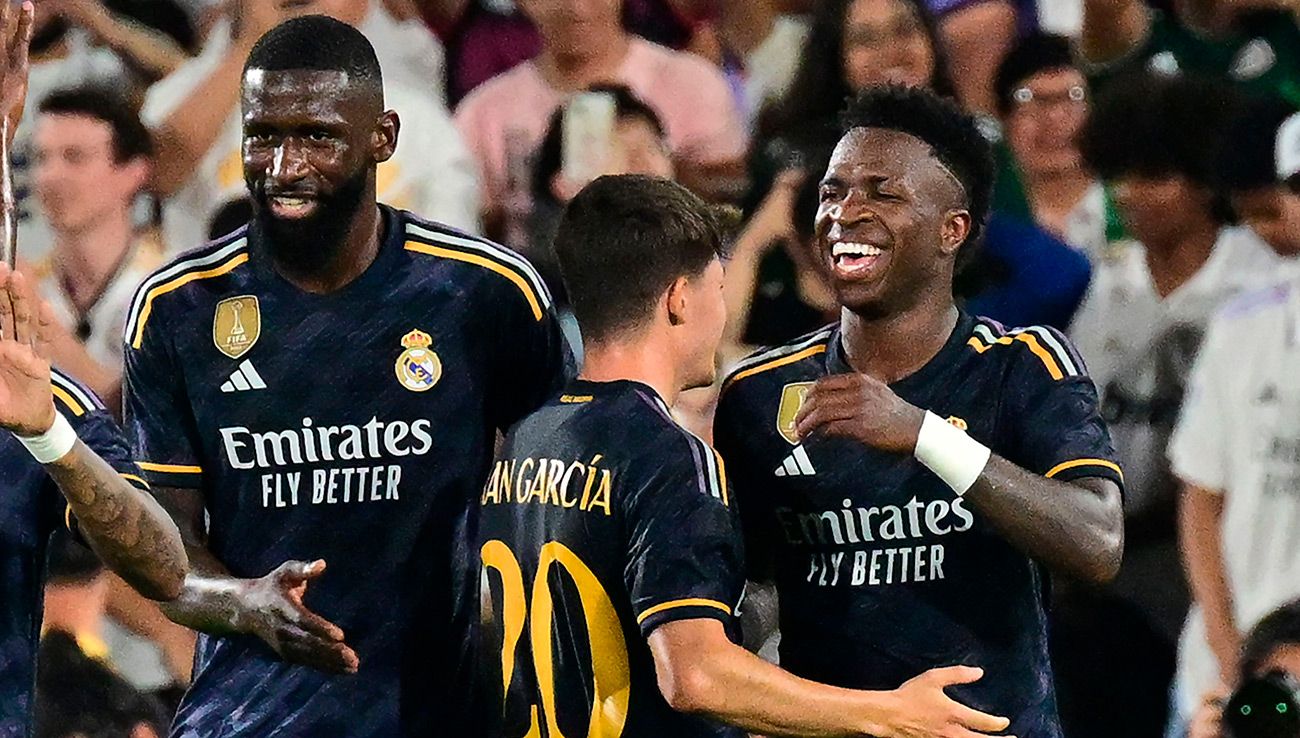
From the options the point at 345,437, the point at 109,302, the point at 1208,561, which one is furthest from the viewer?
the point at 109,302

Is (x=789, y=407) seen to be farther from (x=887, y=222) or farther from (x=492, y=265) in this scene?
(x=492, y=265)

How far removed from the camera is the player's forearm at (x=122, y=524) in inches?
131

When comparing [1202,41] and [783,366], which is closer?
[783,366]

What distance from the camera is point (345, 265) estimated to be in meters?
4.23

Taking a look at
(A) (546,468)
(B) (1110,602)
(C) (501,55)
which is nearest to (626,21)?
(C) (501,55)

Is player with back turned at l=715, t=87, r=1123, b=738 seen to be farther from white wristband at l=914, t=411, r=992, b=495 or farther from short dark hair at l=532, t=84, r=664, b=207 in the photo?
short dark hair at l=532, t=84, r=664, b=207

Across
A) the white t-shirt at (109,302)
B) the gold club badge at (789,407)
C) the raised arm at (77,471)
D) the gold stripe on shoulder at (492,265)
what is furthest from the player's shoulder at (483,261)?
the white t-shirt at (109,302)

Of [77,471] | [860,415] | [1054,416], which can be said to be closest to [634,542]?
[860,415]

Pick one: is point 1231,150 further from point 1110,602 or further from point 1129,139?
point 1110,602

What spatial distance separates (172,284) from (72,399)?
62cm

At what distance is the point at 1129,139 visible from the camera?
20.9 feet

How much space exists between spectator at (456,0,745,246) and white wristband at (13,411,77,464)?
3.46 m

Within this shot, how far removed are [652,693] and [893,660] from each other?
456 millimetres

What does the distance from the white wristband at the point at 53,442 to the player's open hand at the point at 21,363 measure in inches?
3.1
